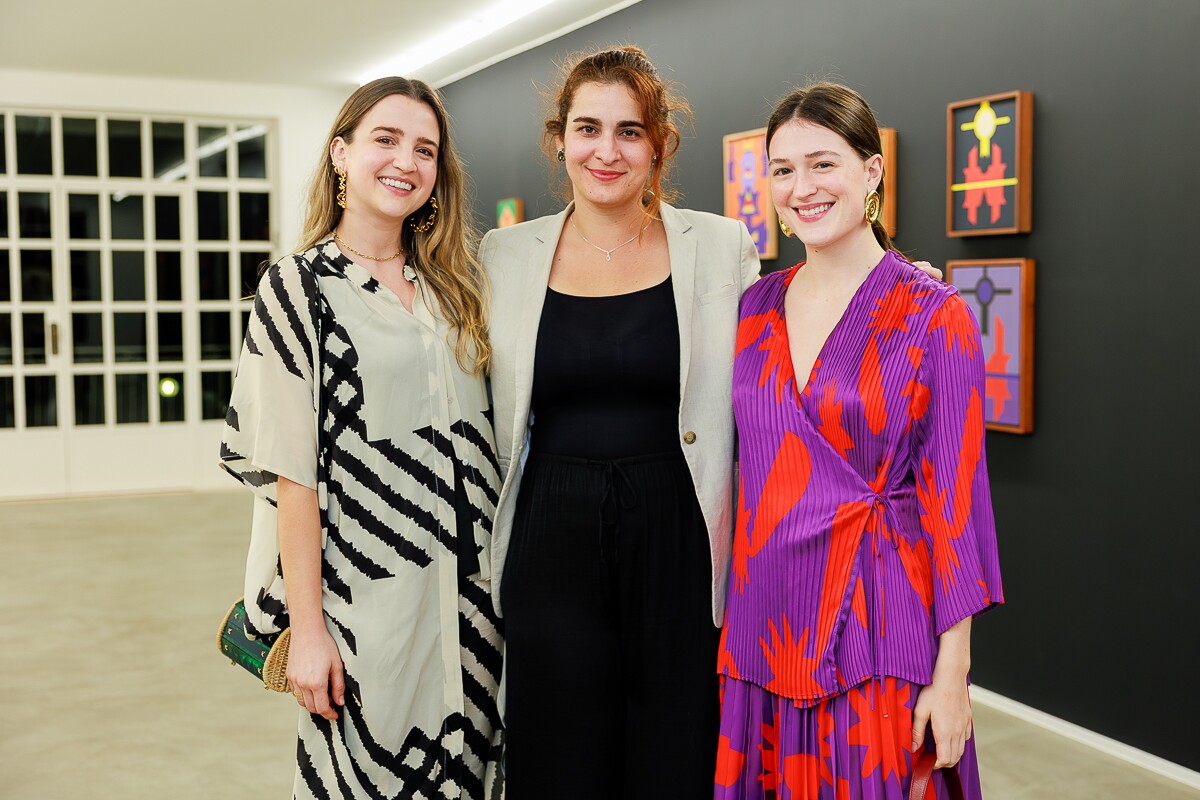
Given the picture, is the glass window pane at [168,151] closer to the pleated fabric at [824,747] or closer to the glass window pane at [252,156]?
the glass window pane at [252,156]

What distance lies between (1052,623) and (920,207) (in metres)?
1.59

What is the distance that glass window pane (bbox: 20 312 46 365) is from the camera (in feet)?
28.4

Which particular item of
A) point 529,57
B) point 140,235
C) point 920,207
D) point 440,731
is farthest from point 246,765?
point 140,235

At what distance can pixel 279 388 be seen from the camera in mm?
1880

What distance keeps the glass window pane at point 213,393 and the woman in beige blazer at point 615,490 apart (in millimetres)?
7731

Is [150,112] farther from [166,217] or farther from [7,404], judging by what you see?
[7,404]

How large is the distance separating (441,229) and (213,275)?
25.2 feet

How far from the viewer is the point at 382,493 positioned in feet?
6.42

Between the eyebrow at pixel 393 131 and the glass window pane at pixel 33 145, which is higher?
the glass window pane at pixel 33 145

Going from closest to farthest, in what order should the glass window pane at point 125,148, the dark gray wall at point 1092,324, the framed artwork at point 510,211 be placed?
1. the dark gray wall at point 1092,324
2. the framed artwork at point 510,211
3. the glass window pane at point 125,148

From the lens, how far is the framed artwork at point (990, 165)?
367cm

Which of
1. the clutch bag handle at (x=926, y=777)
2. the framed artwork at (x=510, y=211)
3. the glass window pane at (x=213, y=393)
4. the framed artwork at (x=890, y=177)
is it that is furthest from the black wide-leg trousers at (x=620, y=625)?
the glass window pane at (x=213, y=393)

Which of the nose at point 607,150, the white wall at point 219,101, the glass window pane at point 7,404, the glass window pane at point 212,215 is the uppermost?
the white wall at point 219,101

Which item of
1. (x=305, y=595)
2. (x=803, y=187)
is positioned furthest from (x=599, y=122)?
(x=305, y=595)
